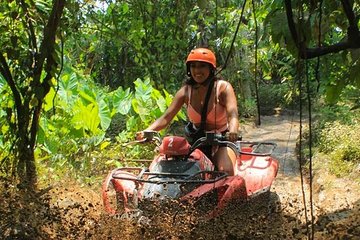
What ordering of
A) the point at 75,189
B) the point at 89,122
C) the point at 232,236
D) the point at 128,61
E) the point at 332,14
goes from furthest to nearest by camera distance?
1. the point at 128,61
2. the point at 89,122
3. the point at 75,189
4. the point at 232,236
5. the point at 332,14

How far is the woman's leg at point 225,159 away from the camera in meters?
4.86

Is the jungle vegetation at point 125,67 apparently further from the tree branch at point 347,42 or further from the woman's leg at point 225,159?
the woman's leg at point 225,159

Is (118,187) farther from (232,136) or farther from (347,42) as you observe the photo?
(347,42)

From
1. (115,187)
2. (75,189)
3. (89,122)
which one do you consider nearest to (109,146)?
(89,122)

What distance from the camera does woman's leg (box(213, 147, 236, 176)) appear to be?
4.86 metres

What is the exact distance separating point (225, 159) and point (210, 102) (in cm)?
57

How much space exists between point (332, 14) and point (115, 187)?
2332 mm

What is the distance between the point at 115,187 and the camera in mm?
4684

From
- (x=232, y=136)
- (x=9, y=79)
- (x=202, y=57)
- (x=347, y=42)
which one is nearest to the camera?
(x=347, y=42)

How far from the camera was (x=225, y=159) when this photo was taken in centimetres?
494

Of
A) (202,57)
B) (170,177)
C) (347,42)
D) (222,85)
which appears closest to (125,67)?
(222,85)

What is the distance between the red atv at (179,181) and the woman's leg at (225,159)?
62 millimetres

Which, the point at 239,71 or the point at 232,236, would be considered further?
the point at 239,71

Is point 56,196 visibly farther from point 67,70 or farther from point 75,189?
point 67,70
